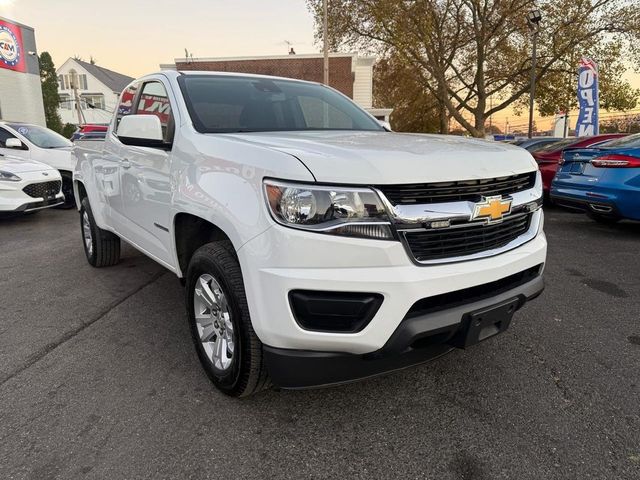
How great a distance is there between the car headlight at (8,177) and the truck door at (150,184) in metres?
5.01

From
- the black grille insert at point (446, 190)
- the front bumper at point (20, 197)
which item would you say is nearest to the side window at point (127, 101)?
the black grille insert at point (446, 190)

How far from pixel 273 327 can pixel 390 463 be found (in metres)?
0.79

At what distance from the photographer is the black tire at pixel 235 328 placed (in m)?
2.08

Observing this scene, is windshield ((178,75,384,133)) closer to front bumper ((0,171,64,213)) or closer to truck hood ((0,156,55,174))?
front bumper ((0,171,64,213))

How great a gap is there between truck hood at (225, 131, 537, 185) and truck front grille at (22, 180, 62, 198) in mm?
6777

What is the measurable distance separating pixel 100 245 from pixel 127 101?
5.12ft

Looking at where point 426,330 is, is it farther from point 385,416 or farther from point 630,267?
point 630,267

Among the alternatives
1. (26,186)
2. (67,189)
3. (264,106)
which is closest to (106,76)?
(67,189)

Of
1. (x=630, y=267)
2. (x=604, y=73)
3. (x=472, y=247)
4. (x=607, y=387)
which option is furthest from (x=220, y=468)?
(x=604, y=73)

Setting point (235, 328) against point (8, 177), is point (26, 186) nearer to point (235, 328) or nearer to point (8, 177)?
point (8, 177)

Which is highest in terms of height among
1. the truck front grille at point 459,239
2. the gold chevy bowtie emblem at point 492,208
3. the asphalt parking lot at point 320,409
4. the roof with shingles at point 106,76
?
the roof with shingles at point 106,76

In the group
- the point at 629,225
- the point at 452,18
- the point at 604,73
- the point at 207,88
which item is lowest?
the point at 629,225

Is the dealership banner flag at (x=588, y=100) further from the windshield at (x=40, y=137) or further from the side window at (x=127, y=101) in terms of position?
the side window at (x=127, y=101)

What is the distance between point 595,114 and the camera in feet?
53.9
